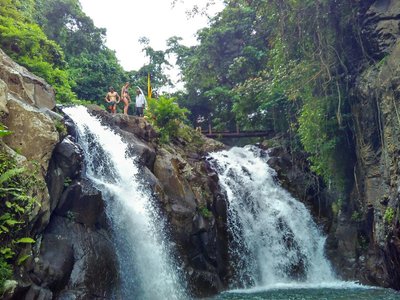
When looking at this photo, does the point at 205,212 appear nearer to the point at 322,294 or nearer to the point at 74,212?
the point at 322,294

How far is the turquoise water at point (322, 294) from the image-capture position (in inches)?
394

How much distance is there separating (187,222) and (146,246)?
220cm

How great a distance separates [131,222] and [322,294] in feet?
18.0

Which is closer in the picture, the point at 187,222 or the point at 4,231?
the point at 4,231

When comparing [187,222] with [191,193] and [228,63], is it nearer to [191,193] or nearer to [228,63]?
[191,193]

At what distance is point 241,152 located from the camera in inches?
776

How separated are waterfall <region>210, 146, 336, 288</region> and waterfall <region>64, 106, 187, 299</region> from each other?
354 cm

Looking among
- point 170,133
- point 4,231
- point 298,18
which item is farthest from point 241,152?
point 4,231

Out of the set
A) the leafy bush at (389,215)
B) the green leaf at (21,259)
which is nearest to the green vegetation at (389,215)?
the leafy bush at (389,215)

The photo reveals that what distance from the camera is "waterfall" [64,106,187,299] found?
33.7 ft

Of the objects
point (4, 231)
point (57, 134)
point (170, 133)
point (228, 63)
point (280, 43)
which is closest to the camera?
point (4, 231)

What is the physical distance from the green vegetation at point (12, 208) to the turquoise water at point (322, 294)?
19.3ft

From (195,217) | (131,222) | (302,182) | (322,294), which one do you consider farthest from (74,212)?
(302,182)

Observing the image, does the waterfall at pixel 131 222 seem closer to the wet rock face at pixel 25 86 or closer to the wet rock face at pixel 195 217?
the wet rock face at pixel 195 217
